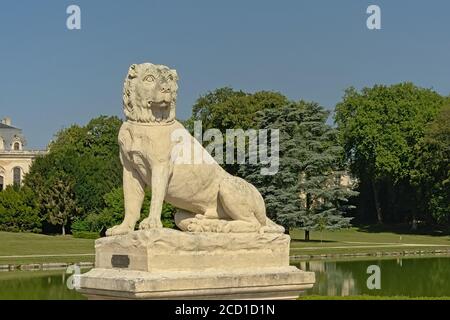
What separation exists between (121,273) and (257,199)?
2.50 m

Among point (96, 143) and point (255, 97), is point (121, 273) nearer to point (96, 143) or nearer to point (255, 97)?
point (255, 97)

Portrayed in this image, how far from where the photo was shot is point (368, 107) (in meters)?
73.1

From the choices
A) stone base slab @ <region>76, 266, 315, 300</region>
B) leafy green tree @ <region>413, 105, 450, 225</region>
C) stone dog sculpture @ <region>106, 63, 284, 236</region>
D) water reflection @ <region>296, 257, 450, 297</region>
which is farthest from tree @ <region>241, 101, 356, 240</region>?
stone base slab @ <region>76, 266, 315, 300</region>

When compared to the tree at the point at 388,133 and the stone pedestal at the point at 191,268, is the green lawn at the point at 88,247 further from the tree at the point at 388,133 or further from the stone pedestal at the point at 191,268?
the stone pedestal at the point at 191,268

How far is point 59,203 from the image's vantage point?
204 ft

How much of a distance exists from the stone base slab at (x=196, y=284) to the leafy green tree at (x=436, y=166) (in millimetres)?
52131

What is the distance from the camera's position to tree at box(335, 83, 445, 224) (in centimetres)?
7019

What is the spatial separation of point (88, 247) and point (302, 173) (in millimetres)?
15258

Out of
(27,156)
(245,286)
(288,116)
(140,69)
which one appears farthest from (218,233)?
(27,156)

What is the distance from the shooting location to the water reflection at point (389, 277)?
26459 mm

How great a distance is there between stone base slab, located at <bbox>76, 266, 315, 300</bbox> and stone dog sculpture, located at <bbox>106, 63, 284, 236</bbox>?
2.31ft

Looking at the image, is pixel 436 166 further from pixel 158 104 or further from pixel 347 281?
pixel 158 104
